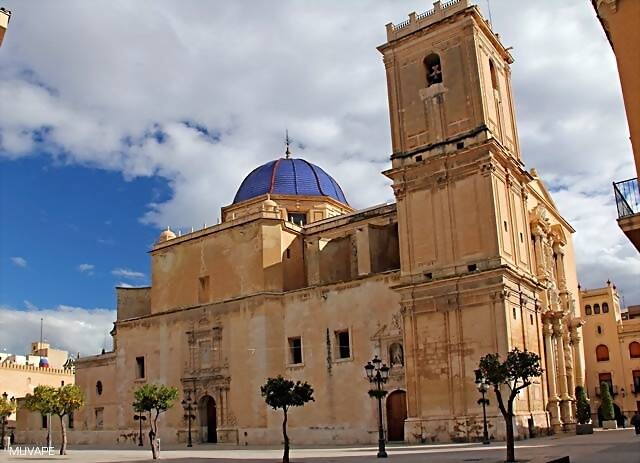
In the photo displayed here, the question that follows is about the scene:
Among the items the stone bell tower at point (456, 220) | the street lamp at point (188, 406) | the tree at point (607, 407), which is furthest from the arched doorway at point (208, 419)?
the tree at point (607, 407)

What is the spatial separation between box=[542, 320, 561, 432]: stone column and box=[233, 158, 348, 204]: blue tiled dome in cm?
1540

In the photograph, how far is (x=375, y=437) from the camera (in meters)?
29.4

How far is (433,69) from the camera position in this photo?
31109 mm

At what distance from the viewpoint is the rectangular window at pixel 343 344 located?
103 feet

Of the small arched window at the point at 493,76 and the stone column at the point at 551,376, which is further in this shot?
the small arched window at the point at 493,76

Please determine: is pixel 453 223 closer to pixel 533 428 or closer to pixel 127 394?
pixel 533 428

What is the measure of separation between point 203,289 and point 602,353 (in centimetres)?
2421

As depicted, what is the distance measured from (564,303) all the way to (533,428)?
936cm

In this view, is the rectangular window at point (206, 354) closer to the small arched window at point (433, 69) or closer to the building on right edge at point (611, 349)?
the small arched window at point (433, 69)

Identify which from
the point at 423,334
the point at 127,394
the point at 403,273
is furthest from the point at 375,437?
the point at 127,394

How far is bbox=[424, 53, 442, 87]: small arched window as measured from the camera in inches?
1215

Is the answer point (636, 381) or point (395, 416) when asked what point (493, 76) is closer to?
point (395, 416)

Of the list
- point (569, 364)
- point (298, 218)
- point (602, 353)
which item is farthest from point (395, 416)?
point (602, 353)

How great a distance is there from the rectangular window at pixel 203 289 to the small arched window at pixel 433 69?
1441 centimetres
